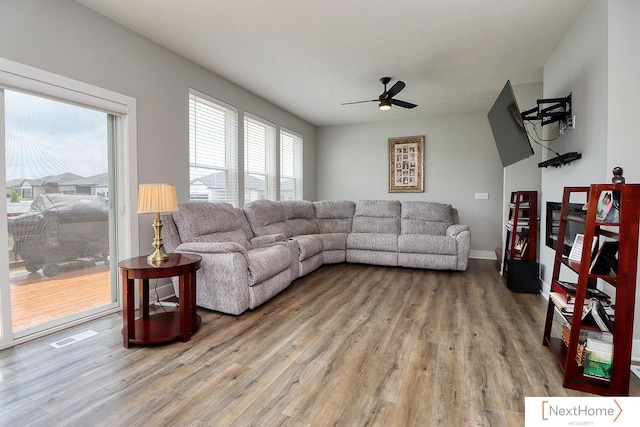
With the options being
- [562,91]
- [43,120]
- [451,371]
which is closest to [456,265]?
[562,91]

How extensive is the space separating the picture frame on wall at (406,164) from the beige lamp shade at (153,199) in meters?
4.67

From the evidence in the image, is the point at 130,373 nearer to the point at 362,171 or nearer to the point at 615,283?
the point at 615,283

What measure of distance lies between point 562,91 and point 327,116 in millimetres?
3794

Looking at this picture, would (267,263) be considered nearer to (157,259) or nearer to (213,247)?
(213,247)

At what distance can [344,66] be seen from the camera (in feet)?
12.0

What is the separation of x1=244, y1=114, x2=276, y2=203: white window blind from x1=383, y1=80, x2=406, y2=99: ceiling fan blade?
2082 mm

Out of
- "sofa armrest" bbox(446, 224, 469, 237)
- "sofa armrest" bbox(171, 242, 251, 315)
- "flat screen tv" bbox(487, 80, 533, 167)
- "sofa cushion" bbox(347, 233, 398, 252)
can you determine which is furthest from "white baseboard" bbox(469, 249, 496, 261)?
"sofa armrest" bbox(171, 242, 251, 315)

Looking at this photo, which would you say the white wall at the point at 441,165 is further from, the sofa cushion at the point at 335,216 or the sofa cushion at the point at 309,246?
the sofa cushion at the point at 309,246

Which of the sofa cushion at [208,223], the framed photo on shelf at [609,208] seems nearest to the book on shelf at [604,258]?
the framed photo on shelf at [609,208]

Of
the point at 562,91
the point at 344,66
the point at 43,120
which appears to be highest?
the point at 344,66

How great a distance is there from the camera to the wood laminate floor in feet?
4.96

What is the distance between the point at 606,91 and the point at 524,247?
2.06 metres

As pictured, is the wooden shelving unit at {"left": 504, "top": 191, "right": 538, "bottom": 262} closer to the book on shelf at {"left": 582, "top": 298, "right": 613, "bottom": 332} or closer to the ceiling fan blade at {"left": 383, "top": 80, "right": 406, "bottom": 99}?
the ceiling fan blade at {"left": 383, "top": 80, "right": 406, "bottom": 99}

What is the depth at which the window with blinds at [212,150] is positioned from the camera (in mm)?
3713
